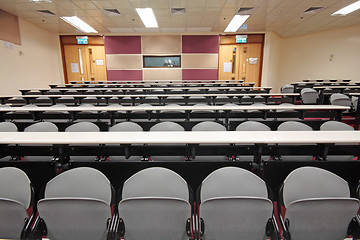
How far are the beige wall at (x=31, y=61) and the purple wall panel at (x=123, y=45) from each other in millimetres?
2693

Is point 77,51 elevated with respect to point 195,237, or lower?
elevated

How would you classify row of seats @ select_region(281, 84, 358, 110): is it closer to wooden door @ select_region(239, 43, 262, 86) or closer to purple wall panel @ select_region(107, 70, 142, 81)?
wooden door @ select_region(239, 43, 262, 86)

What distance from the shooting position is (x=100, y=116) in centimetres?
410

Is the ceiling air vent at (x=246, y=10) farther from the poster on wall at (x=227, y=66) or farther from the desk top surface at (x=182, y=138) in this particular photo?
the desk top surface at (x=182, y=138)

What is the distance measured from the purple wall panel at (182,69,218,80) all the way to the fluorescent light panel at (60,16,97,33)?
505cm

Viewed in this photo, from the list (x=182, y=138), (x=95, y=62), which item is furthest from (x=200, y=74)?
(x=182, y=138)

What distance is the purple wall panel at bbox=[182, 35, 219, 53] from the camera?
10531 mm

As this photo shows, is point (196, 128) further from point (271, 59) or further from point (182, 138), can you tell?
point (271, 59)

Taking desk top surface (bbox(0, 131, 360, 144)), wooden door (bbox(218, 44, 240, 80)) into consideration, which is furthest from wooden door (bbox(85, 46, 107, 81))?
desk top surface (bbox(0, 131, 360, 144))

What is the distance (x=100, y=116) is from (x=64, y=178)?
2.79 metres

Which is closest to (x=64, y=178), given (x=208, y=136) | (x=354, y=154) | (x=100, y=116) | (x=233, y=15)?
(x=208, y=136)

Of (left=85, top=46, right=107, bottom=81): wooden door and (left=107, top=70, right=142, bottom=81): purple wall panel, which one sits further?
(left=107, top=70, right=142, bottom=81): purple wall panel

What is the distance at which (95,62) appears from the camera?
1080 cm

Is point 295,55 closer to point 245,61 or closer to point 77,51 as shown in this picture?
point 245,61
